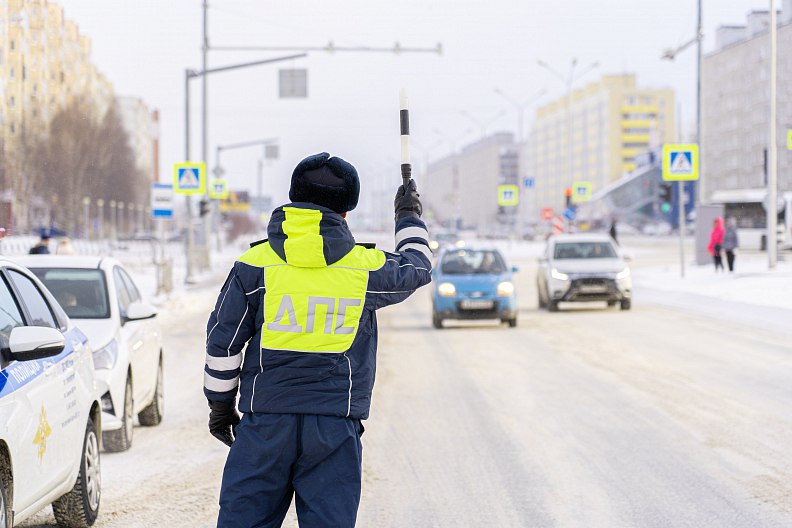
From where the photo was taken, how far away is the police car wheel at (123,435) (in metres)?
8.73

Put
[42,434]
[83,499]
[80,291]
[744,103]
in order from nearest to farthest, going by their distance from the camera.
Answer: [42,434] < [83,499] < [80,291] < [744,103]

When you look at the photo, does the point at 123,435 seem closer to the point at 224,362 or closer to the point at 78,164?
the point at 224,362

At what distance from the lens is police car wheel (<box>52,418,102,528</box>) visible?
20.5ft

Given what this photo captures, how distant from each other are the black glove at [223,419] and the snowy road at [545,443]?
228 centimetres

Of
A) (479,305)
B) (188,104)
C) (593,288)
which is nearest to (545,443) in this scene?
(479,305)

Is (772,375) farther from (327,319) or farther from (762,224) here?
(762,224)

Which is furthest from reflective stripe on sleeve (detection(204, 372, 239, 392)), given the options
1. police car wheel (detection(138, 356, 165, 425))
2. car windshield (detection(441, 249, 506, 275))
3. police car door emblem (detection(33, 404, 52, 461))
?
car windshield (detection(441, 249, 506, 275))

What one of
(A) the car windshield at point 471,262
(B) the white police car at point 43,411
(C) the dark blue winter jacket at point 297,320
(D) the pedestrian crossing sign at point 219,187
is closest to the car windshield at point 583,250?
(A) the car windshield at point 471,262

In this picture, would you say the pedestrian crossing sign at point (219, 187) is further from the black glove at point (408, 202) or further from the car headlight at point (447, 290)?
the black glove at point (408, 202)

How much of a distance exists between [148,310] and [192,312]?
682 inches

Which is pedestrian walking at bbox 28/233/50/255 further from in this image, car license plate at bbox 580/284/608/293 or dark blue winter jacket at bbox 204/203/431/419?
dark blue winter jacket at bbox 204/203/431/419

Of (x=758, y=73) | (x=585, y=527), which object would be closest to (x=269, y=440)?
(x=585, y=527)

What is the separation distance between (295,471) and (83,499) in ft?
8.67

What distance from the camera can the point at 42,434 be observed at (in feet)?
17.9
